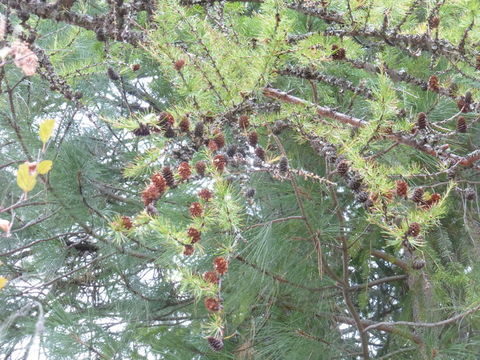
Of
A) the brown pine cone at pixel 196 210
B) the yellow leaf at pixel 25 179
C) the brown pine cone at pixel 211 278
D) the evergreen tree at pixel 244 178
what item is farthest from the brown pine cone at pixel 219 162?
the yellow leaf at pixel 25 179

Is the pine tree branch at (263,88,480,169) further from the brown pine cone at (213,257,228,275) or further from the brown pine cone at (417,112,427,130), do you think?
the brown pine cone at (213,257,228,275)

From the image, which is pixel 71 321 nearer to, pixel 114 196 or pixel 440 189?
pixel 114 196

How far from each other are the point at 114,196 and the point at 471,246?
1206 millimetres

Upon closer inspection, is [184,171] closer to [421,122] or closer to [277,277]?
[421,122]

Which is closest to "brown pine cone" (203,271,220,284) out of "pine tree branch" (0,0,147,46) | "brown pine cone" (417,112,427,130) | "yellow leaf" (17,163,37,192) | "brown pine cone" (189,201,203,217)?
"brown pine cone" (189,201,203,217)

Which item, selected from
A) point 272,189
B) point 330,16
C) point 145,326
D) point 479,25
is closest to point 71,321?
point 145,326

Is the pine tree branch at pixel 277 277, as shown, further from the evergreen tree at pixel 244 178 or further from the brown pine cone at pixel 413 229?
the brown pine cone at pixel 413 229

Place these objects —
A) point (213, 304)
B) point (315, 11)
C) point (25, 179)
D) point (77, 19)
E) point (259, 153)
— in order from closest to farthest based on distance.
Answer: point (25, 179) → point (213, 304) → point (259, 153) → point (315, 11) → point (77, 19)

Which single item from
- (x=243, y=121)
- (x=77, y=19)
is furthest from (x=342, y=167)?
(x=77, y=19)

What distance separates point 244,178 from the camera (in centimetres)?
148

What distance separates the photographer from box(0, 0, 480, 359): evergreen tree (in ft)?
4.31

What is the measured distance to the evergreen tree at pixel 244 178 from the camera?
4.31ft

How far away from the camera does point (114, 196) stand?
7.54 ft

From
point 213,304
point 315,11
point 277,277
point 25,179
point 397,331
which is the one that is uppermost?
point 25,179
